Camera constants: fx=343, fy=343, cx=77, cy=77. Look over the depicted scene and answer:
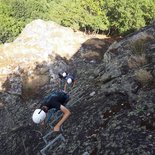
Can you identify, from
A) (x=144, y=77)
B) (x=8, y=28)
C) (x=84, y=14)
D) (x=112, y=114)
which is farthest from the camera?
(x=8, y=28)

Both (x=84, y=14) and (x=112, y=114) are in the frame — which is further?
(x=84, y=14)

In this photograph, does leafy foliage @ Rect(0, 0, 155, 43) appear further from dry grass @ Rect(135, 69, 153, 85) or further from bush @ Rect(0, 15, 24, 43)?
dry grass @ Rect(135, 69, 153, 85)

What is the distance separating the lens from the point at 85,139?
1162 cm

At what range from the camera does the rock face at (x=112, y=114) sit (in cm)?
1045

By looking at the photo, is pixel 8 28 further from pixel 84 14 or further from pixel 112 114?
pixel 112 114

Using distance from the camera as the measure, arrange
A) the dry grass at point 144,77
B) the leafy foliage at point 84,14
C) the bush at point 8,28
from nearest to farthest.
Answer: the dry grass at point 144,77
the leafy foliage at point 84,14
the bush at point 8,28

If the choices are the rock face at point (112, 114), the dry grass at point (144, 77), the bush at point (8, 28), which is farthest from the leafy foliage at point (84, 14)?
the dry grass at point (144, 77)

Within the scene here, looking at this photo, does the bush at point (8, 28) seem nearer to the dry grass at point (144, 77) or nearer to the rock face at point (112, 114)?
A: the rock face at point (112, 114)

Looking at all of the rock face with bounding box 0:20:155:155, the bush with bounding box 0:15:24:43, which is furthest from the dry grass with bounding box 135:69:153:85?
the bush with bounding box 0:15:24:43

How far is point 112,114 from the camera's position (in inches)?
471

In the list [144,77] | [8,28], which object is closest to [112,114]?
[144,77]

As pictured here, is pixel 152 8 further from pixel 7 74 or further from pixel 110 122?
pixel 110 122

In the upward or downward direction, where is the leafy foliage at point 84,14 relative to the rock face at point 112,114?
downward

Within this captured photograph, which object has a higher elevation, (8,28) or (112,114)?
(112,114)
